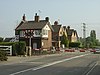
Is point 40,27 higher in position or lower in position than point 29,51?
higher

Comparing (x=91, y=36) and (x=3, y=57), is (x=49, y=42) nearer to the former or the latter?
(x=3, y=57)

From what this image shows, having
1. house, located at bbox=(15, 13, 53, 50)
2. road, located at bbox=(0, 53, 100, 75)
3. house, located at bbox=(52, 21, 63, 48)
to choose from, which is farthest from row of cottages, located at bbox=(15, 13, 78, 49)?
road, located at bbox=(0, 53, 100, 75)

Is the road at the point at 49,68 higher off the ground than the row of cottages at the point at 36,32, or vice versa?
the row of cottages at the point at 36,32

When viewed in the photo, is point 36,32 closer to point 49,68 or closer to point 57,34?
point 57,34

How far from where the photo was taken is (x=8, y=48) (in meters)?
46.9

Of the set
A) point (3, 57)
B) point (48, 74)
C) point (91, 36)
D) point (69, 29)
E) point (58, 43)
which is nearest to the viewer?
point (48, 74)

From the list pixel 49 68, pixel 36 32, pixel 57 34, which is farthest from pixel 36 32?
pixel 49 68

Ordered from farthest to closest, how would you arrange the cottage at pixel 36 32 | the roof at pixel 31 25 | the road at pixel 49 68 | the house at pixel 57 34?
the house at pixel 57 34
the roof at pixel 31 25
the cottage at pixel 36 32
the road at pixel 49 68

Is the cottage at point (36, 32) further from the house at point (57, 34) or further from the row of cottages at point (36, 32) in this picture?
the house at point (57, 34)

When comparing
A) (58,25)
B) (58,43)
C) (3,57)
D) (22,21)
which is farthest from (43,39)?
(3,57)

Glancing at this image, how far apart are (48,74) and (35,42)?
6213cm

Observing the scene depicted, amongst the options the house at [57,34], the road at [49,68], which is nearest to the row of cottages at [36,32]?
the house at [57,34]

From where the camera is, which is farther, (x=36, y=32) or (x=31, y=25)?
(x=31, y=25)

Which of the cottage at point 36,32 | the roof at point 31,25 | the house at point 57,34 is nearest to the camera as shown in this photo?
the cottage at point 36,32
